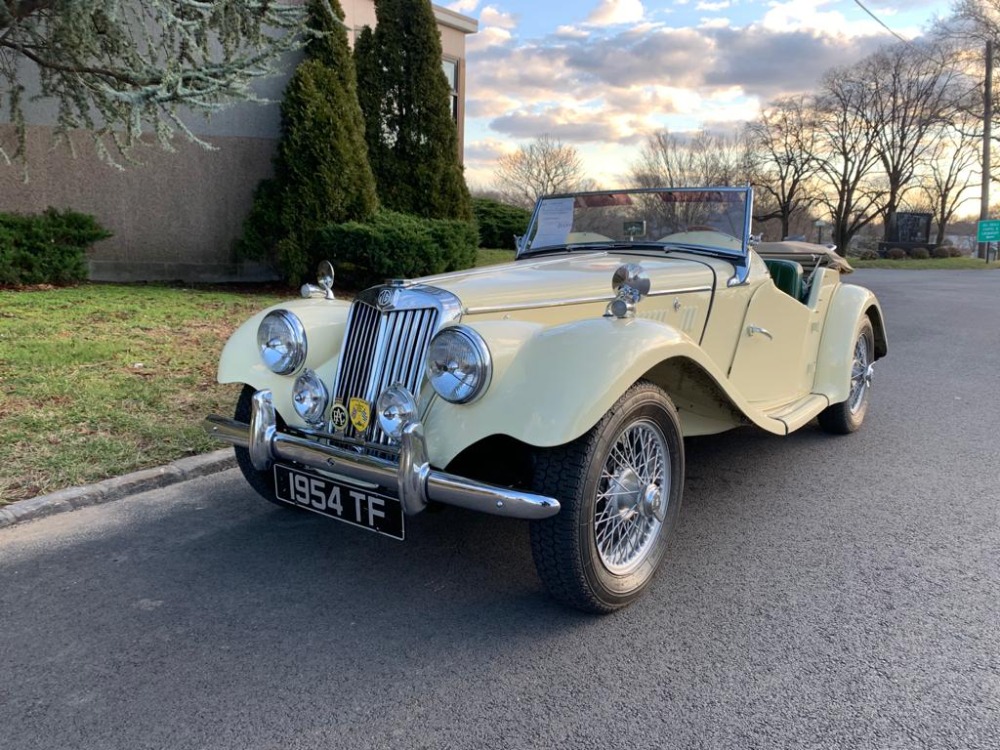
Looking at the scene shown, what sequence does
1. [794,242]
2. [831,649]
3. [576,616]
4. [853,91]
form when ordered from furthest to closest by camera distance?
[853,91]
[794,242]
[576,616]
[831,649]

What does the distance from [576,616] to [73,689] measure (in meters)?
1.66

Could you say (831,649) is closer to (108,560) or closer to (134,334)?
(108,560)

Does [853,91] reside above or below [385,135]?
above

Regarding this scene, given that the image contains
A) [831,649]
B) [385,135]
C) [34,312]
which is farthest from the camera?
[385,135]

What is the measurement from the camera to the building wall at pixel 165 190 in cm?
996

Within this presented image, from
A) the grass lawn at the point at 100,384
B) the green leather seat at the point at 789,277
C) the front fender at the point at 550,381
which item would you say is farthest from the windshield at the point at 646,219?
the grass lawn at the point at 100,384

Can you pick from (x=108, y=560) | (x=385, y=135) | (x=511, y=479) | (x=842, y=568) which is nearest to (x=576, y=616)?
(x=511, y=479)

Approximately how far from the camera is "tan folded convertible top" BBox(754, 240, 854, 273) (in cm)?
547

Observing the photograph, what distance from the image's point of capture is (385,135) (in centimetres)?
1198

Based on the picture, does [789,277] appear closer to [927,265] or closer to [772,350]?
[772,350]

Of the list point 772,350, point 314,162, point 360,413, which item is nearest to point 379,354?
point 360,413

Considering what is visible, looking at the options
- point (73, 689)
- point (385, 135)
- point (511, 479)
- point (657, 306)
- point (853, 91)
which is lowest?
point (73, 689)

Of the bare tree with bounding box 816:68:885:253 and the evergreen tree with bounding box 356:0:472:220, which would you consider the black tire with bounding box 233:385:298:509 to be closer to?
the evergreen tree with bounding box 356:0:472:220

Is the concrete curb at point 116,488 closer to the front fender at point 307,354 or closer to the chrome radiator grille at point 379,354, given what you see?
the front fender at point 307,354
